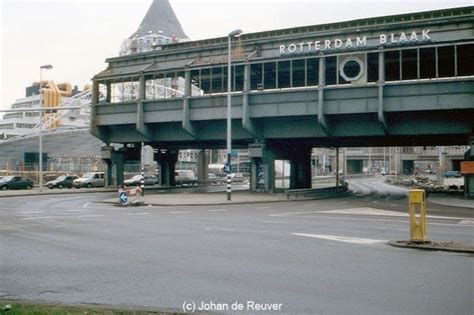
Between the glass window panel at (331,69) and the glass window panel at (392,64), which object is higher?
the glass window panel at (392,64)

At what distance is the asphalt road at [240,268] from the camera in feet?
24.5

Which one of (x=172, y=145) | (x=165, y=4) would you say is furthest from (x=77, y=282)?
(x=165, y=4)

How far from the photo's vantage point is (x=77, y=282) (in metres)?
8.73

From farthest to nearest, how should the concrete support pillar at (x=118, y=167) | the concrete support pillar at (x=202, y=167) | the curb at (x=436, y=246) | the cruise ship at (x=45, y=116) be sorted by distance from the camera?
the cruise ship at (x=45, y=116) < the concrete support pillar at (x=202, y=167) < the concrete support pillar at (x=118, y=167) < the curb at (x=436, y=246)

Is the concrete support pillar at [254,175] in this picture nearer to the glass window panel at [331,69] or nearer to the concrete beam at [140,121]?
the glass window panel at [331,69]

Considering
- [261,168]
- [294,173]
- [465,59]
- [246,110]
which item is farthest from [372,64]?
[294,173]

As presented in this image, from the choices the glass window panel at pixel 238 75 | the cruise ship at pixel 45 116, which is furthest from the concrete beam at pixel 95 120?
the cruise ship at pixel 45 116

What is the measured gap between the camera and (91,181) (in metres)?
55.8

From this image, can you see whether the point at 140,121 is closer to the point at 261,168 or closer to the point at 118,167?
the point at 118,167

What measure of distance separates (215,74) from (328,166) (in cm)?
10284

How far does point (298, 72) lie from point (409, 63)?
381 inches

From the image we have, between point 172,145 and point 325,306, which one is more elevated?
point 172,145

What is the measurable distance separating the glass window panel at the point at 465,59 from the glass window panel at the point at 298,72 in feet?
40.6

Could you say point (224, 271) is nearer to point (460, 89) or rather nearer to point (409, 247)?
point (409, 247)
